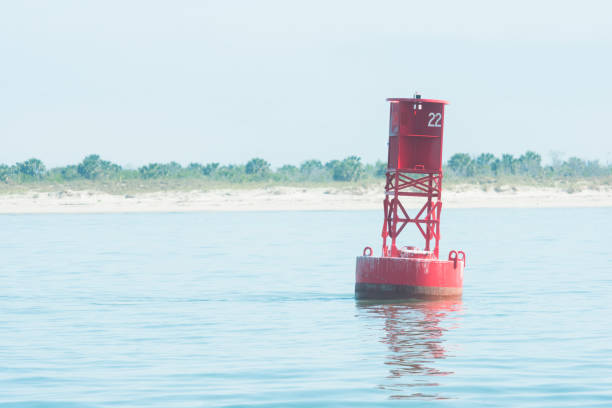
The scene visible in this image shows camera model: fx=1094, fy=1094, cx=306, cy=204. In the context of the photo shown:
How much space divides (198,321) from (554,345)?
758 cm

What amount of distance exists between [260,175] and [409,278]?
83.6 meters

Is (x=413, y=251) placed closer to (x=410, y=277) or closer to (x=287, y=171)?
(x=410, y=277)

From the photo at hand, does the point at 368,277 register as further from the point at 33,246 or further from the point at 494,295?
the point at 33,246

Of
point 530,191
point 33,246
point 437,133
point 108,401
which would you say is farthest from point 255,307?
point 530,191

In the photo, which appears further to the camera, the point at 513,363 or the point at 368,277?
the point at 368,277

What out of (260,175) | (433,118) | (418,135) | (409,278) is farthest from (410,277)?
(260,175)

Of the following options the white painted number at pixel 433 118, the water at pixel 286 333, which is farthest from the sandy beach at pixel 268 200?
the white painted number at pixel 433 118

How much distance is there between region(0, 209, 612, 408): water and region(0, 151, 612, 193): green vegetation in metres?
47.0


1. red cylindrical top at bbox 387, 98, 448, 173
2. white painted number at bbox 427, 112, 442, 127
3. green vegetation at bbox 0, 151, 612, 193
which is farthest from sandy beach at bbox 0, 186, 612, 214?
white painted number at bbox 427, 112, 442, 127

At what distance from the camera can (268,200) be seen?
85.7 meters

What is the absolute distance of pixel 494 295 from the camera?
28016 mm

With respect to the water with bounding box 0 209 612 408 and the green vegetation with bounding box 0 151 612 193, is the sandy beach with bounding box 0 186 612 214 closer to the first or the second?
the green vegetation with bounding box 0 151 612 193

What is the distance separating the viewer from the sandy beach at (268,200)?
82.1m

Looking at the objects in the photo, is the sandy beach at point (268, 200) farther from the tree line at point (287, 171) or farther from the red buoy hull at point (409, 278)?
the red buoy hull at point (409, 278)
